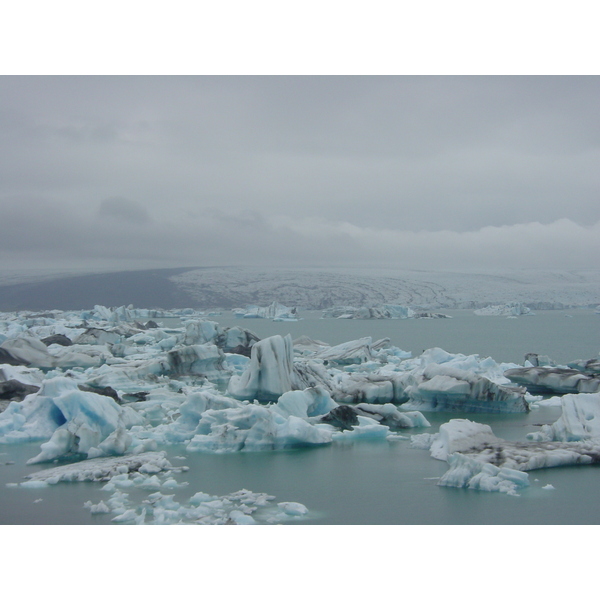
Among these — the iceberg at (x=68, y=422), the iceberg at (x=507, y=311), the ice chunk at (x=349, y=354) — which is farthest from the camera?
the iceberg at (x=507, y=311)

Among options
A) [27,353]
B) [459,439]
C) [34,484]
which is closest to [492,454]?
[459,439]

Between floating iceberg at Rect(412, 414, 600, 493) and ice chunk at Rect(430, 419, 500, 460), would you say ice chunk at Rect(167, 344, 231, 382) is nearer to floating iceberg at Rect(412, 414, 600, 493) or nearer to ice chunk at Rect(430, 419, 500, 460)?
floating iceberg at Rect(412, 414, 600, 493)

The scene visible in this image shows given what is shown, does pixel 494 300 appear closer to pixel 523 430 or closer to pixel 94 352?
pixel 94 352

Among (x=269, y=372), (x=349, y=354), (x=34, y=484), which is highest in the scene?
(x=269, y=372)

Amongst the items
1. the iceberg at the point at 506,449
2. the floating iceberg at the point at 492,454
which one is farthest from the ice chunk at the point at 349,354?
the iceberg at the point at 506,449

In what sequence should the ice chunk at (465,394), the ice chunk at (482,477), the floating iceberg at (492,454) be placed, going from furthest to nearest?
the ice chunk at (465,394) → the floating iceberg at (492,454) → the ice chunk at (482,477)

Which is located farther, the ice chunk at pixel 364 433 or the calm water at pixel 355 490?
the ice chunk at pixel 364 433

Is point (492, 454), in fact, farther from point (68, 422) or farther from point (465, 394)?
point (68, 422)

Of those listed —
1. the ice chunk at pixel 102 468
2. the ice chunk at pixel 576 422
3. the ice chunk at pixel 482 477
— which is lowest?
the ice chunk at pixel 102 468

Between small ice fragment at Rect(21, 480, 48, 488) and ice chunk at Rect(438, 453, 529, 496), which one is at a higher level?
ice chunk at Rect(438, 453, 529, 496)

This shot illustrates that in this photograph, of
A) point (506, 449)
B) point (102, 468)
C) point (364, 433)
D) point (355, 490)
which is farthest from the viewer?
point (364, 433)

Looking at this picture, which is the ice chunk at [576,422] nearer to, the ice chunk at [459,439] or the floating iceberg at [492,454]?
the floating iceberg at [492,454]

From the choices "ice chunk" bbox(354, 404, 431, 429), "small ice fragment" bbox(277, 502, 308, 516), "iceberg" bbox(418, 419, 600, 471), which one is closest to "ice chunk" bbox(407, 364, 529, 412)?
"ice chunk" bbox(354, 404, 431, 429)

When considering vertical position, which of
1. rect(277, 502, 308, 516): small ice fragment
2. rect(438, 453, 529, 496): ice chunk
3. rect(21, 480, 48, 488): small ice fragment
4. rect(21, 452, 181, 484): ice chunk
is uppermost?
rect(438, 453, 529, 496): ice chunk
